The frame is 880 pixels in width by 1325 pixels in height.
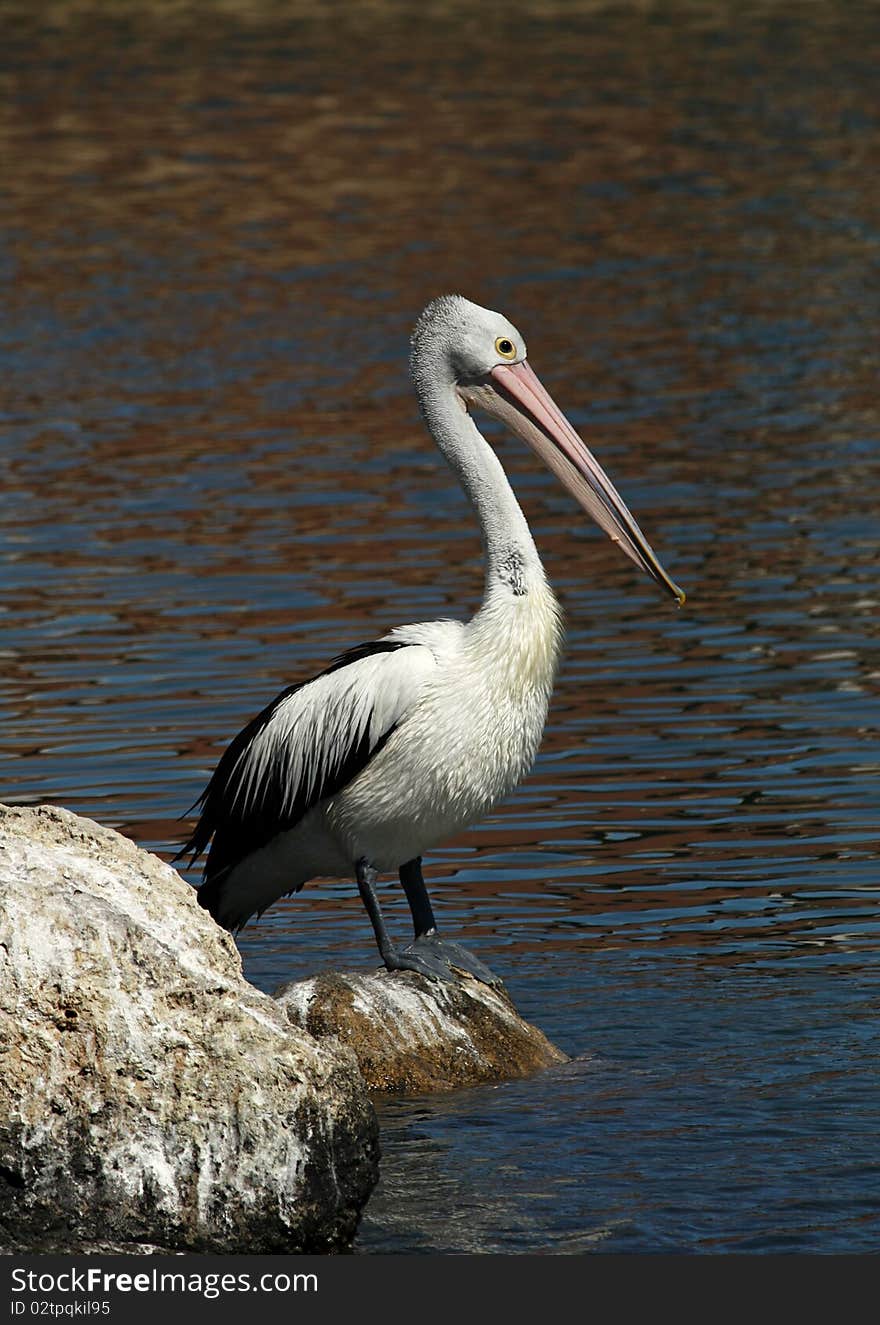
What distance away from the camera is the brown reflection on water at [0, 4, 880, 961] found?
321 inches

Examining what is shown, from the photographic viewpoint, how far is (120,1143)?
15.2 feet

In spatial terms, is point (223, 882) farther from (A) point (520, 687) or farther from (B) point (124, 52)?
(B) point (124, 52)

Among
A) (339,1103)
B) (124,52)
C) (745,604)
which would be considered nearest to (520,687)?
(339,1103)

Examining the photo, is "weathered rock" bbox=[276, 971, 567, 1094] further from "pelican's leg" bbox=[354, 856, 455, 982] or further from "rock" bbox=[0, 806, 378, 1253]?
"rock" bbox=[0, 806, 378, 1253]

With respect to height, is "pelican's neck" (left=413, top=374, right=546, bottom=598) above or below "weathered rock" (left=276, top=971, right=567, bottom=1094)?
above

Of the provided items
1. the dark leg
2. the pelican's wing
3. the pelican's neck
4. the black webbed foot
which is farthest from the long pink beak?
the black webbed foot

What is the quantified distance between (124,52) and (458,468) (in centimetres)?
2777

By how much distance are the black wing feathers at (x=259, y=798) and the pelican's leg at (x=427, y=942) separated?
336 mm

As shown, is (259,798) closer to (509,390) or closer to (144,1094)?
(509,390)

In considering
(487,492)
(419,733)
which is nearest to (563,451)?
(487,492)

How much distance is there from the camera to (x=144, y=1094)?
4.65 metres

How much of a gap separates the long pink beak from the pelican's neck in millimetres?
155

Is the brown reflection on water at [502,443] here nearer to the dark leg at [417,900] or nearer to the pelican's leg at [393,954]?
the dark leg at [417,900]

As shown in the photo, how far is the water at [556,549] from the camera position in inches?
225
